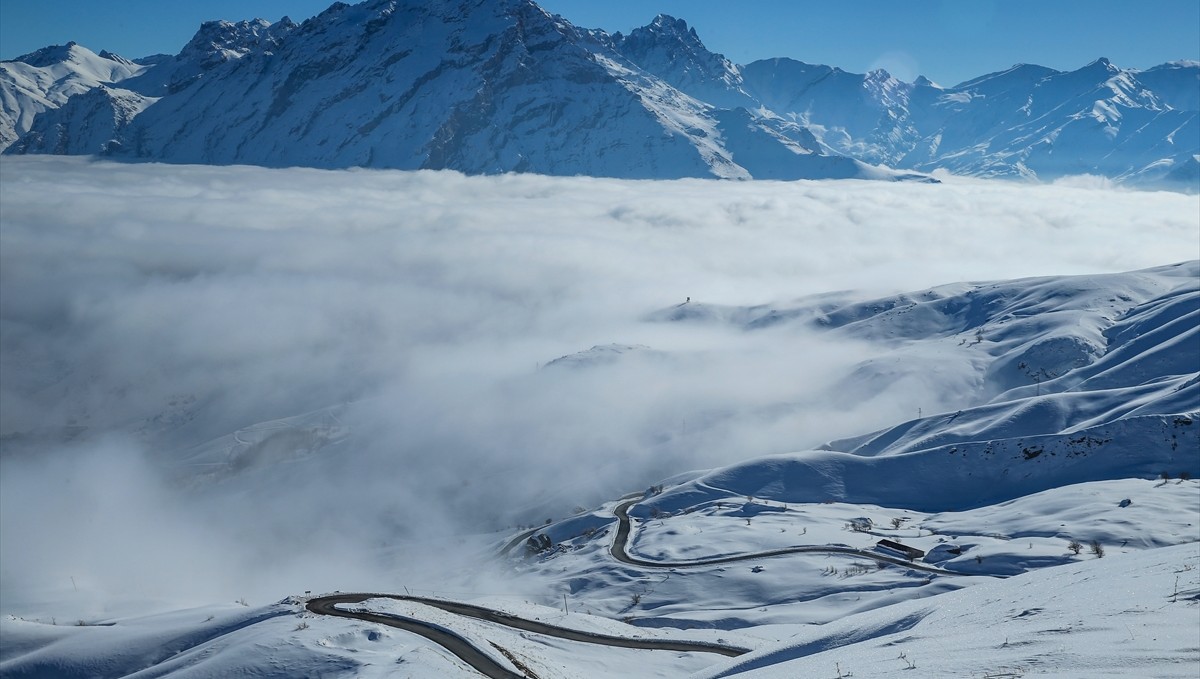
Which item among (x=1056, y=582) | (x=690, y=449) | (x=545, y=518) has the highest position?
(x=1056, y=582)

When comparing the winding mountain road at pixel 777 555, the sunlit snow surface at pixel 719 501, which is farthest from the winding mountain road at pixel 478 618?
the winding mountain road at pixel 777 555

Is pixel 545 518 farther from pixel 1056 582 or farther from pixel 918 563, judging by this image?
pixel 1056 582

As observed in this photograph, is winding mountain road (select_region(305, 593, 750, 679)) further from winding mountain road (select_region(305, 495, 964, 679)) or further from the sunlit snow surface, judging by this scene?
the sunlit snow surface

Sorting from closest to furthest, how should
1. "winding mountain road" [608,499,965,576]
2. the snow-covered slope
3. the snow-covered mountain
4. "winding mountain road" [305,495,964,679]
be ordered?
the snow-covered slope, the snow-covered mountain, "winding mountain road" [305,495,964,679], "winding mountain road" [608,499,965,576]

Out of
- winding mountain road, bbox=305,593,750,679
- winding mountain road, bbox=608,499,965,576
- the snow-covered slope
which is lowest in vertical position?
winding mountain road, bbox=608,499,965,576

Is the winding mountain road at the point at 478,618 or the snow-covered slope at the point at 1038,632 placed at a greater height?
the snow-covered slope at the point at 1038,632

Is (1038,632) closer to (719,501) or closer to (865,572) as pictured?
(865,572)

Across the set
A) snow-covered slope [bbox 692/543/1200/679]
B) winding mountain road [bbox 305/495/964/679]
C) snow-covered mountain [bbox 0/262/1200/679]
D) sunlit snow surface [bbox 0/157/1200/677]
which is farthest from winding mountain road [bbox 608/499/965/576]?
snow-covered slope [bbox 692/543/1200/679]

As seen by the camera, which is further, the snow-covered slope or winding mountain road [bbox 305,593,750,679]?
winding mountain road [bbox 305,593,750,679]

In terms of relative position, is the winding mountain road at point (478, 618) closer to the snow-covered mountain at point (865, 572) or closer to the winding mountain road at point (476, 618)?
the winding mountain road at point (476, 618)

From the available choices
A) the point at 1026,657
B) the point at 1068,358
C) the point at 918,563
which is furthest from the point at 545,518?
the point at 1026,657

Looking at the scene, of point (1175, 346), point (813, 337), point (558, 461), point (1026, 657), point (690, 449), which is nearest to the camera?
point (1026, 657)
